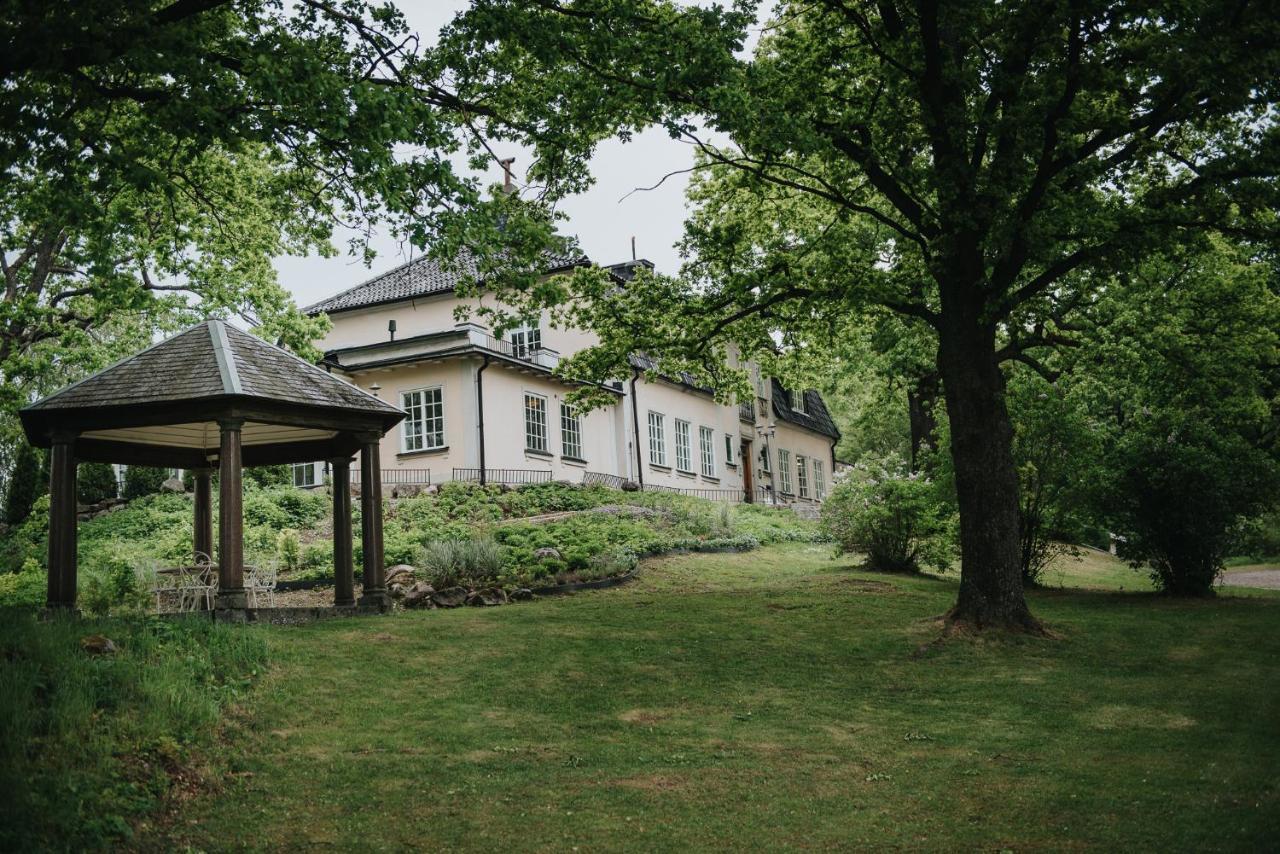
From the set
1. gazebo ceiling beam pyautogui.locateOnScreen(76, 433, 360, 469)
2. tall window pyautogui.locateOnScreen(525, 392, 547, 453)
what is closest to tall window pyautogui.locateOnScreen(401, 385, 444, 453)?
tall window pyautogui.locateOnScreen(525, 392, 547, 453)

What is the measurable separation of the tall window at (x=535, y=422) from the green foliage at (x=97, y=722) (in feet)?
67.1

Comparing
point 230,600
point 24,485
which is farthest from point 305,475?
point 230,600

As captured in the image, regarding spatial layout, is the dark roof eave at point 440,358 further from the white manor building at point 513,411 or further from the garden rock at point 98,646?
the garden rock at point 98,646

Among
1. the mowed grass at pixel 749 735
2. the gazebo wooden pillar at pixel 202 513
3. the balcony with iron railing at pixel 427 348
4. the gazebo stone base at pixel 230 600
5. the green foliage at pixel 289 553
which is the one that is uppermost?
the balcony with iron railing at pixel 427 348

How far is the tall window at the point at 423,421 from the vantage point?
29.4 m

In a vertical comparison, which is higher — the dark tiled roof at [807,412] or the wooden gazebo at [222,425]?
the dark tiled roof at [807,412]

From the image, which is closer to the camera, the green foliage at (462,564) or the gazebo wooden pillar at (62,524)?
the gazebo wooden pillar at (62,524)

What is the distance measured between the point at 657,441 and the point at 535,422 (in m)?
6.43

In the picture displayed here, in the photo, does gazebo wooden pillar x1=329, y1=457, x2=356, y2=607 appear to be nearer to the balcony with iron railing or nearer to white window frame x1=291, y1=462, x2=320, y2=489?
the balcony with iron railing

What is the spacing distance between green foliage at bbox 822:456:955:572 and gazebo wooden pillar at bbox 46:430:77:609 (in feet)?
43.9

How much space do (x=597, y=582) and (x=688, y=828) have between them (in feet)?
35.0

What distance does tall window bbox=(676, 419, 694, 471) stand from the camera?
3772cm

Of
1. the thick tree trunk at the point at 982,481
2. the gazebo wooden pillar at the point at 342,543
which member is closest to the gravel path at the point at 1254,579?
the thick tree trunk at the point at 982,481

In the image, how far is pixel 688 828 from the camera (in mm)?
7090
